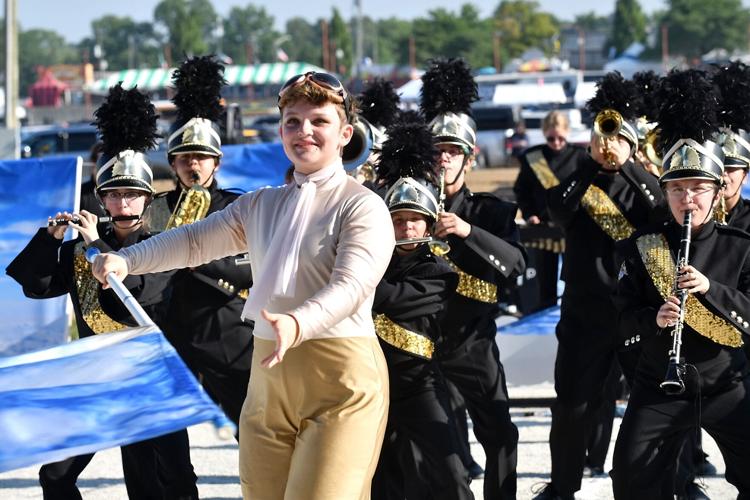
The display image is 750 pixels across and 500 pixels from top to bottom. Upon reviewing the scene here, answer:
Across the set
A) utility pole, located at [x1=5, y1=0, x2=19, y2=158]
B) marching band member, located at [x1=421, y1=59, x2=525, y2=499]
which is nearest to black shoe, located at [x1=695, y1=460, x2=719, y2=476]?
marching band member, located at [x1=421, y1=59, x2=525, y2=499]

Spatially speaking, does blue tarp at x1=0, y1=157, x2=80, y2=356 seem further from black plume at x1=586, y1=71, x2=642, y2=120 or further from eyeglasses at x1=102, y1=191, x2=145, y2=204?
black plume at x1=586, y1=71, x2=642, y2=120

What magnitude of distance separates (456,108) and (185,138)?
1.49 metres

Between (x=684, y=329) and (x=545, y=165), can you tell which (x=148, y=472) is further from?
(x=545, y=165)

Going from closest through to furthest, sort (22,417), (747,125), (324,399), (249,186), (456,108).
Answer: (22,417) < (324,399) < (747,125) < (456,108) < (249,186)

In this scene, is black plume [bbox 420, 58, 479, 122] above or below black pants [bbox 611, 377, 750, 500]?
above

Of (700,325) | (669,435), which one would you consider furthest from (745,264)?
(669,435)

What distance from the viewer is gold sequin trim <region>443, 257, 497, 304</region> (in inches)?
261

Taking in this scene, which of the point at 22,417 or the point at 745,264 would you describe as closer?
the point at 22,417

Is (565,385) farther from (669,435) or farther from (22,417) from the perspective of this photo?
(22,417)

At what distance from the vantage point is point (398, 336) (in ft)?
20.0

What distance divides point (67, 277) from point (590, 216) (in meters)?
2.63

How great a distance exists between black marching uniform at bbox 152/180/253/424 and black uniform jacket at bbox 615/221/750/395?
186 centimetres

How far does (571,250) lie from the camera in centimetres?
724

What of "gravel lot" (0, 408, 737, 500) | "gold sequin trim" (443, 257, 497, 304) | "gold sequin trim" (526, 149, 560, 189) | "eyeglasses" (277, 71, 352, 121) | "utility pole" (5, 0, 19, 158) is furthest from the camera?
"utility pole" (5, 0, 19, 158)
